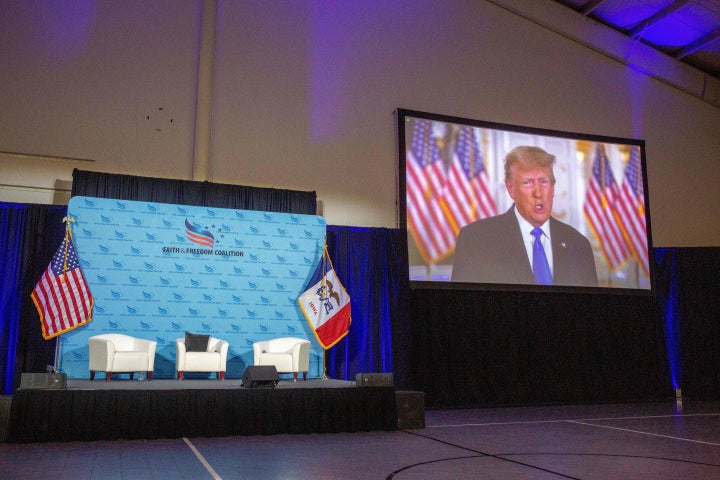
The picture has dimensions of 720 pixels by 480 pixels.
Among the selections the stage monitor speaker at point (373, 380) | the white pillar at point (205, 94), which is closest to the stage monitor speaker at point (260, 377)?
the stage monitor speaker at point (373, 380)

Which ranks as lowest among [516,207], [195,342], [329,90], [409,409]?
[409,409]

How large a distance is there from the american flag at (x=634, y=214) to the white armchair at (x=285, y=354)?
5223 millimetres

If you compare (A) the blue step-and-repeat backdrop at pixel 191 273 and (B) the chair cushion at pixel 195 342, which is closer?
(B) the chair cushion at pixel 195 342

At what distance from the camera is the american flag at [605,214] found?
952 cm

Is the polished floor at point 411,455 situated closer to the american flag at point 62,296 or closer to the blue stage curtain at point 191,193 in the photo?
the american flag at point 62,296

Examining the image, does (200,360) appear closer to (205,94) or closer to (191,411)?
(191,411)

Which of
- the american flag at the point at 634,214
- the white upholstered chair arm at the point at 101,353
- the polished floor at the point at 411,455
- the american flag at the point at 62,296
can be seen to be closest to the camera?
the polished floor at the point at 411,455

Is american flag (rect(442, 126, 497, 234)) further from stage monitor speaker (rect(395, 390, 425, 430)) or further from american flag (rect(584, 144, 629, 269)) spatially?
stage monitor speaker (rect(395, 390, 425, 430))

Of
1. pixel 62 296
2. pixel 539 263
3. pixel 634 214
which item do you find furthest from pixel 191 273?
pixel 634 214

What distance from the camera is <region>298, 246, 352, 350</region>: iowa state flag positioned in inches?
315

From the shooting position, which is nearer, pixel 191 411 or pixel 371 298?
pixel 191 411

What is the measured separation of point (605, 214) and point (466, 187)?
7.46 feet

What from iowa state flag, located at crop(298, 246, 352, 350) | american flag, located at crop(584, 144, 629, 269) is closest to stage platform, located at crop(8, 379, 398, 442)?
iowa state flag, located at crop(298, 246, 352, 350)

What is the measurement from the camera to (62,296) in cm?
697
